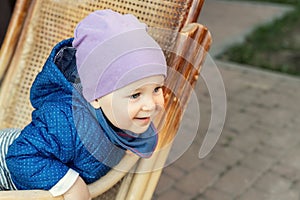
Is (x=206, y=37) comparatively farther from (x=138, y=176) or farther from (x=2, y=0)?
(x=2, y=0)

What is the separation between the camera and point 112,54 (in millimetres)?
1535

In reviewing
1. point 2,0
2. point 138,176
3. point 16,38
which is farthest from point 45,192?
point 2,0

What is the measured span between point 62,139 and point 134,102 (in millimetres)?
267

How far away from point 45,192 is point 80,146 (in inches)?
7.4

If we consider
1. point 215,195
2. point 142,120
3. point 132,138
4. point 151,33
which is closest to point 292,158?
point 215,195

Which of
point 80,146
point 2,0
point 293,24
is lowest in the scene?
point 293,24

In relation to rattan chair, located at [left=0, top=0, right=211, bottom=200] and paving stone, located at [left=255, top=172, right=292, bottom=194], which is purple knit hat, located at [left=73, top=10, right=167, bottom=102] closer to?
rattan chair, located at [left=0, top=0, right=211, bottom=200]

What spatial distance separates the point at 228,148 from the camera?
3.62 m

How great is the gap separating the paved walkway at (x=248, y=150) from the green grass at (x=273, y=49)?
24 cm

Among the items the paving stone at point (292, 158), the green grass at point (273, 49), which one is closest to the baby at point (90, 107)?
the paving stone at point (292, 158)

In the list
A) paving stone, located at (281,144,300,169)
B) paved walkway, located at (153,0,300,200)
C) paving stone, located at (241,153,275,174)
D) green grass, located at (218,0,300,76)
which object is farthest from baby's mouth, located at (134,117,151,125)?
green grass, located at (218,0,300,76)

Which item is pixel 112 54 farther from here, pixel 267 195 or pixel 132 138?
pixel 267 195

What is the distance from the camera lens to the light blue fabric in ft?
5.34

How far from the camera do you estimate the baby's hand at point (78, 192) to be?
1.62m
